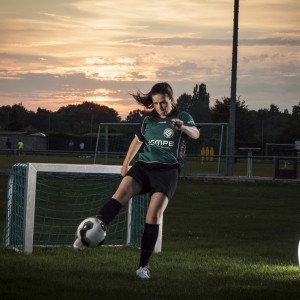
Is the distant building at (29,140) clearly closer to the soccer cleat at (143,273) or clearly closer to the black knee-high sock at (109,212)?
the soccer cleat at (143,273)

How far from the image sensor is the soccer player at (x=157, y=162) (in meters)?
8.60

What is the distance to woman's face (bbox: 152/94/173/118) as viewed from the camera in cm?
862

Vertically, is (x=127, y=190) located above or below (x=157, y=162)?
below

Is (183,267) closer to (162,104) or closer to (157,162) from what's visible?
(157,162)

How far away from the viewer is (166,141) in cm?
870

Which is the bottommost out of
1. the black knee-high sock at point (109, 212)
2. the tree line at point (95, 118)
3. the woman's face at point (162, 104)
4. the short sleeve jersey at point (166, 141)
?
the black knee-high sock at point (109, 212)

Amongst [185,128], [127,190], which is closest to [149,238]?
[127,190]

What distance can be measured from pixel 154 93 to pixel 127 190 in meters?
1.02

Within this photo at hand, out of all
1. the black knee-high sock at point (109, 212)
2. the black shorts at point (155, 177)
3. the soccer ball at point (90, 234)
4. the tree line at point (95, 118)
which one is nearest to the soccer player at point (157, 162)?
the black shorts at point (155, 177)

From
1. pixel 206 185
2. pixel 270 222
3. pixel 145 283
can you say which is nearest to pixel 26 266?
pixel 145 283

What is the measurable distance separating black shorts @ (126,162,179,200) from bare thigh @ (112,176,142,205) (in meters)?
0.05

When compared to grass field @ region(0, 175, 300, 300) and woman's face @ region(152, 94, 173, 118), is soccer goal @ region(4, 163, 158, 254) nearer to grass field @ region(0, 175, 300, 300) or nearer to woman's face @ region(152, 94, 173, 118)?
grass field @ region(0, 175, 300, 300)

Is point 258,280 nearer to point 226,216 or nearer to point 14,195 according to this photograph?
point 14,195

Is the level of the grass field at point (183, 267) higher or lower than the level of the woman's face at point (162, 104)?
lower
